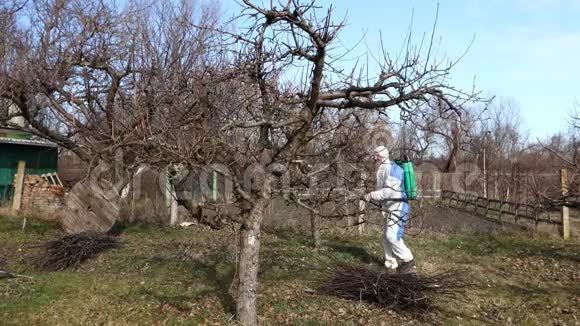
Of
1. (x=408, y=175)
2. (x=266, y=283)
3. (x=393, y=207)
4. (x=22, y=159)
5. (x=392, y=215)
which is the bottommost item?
(x=266, y=283)

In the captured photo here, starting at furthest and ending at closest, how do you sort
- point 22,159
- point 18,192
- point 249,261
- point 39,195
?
1. point 22,159
2. point 39,195
3. point 18,192
4. point 249,261

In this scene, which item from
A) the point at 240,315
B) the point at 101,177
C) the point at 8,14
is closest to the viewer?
the point at 240,315

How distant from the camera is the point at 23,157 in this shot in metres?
18.4

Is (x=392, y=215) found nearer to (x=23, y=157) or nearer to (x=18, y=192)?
(x=18, y=192)

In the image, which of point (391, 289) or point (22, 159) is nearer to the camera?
point (391, 289)

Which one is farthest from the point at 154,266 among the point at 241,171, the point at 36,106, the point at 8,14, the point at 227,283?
the point at 8,14

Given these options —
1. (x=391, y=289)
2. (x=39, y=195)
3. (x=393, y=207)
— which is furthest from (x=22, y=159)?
(x=391, y=289)

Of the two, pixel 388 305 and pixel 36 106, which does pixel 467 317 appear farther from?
pixel 36 106

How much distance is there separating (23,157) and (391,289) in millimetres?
17233

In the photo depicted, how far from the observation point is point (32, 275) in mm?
6715

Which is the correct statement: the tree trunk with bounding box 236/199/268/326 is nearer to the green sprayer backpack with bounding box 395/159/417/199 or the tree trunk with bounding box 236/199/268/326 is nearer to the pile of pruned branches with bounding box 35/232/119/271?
the green sprayer backpack with bounding box 395/159/417/199

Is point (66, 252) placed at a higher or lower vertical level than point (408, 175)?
lower

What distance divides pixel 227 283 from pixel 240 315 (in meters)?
1.65

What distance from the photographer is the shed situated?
1738 centimetres
